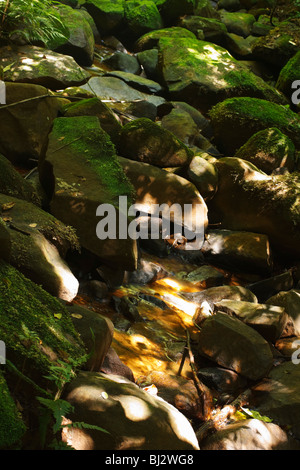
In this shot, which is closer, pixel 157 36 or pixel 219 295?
pixel 219 295

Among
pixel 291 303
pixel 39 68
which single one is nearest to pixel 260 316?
pixel 291 303

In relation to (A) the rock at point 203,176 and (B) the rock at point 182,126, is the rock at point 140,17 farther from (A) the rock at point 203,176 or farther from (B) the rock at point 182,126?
(A) the rock at point 203,176

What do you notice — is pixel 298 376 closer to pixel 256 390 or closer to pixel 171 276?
pixel 256 390

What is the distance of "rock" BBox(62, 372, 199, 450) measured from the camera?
2279 mm

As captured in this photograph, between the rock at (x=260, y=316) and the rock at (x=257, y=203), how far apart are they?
7.59ft

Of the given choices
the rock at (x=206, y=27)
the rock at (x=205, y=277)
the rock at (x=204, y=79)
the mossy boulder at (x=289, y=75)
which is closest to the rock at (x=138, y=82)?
the rock at (x=204, y=79)

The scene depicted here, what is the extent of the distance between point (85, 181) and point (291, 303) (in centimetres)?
321

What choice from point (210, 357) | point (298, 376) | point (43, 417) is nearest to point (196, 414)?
point (210, 357)

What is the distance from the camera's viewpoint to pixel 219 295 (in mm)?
5500

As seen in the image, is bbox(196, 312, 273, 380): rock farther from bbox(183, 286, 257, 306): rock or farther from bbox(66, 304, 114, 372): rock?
bbox(66, 304, 114, 372): rock

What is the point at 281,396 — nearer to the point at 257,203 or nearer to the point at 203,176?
the point at 257,203

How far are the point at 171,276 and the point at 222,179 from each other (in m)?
2.48

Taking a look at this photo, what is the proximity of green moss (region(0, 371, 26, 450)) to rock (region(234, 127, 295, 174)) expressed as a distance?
719 centimetres

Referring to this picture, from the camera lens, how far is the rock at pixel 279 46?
13812mm
